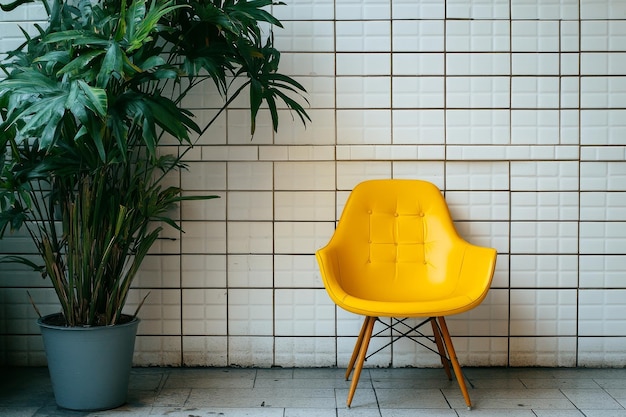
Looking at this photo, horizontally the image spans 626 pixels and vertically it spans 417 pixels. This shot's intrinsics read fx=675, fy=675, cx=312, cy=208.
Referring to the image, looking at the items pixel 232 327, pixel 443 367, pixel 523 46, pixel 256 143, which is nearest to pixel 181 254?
pixel 232 327

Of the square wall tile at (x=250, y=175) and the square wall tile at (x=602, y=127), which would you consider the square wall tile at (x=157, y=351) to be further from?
the square wall tile at (x=602, y=127)

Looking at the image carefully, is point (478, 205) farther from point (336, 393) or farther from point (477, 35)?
point (336, 393)

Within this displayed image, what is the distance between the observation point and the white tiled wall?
11.1 feet

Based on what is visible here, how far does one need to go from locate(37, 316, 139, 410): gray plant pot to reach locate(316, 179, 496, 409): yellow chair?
986mm

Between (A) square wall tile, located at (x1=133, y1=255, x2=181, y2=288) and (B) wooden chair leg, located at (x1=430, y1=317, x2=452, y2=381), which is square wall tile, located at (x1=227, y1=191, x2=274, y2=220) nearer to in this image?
(A) square wall tile, located at (x1=133, y1=255, x2=181, y2=288)

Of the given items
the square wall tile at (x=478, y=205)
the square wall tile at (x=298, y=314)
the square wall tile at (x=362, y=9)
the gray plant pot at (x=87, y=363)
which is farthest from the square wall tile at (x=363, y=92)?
the gray plant pot at (x=87, y=363)

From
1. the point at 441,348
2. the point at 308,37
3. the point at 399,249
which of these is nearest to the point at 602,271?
the point at 441,348

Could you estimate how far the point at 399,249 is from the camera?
329cm

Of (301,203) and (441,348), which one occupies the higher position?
(301,203)

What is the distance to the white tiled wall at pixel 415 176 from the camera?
3.38 metres

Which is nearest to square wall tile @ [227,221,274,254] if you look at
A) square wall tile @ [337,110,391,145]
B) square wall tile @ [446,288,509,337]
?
square wall tile @ [337,110,391,145]

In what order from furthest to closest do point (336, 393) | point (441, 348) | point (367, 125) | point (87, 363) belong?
point (367, 125) < point (441, 348) < point (336, 393) < point (87, 363)

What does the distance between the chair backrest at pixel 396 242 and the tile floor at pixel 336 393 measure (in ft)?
1.43

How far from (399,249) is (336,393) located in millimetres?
752
